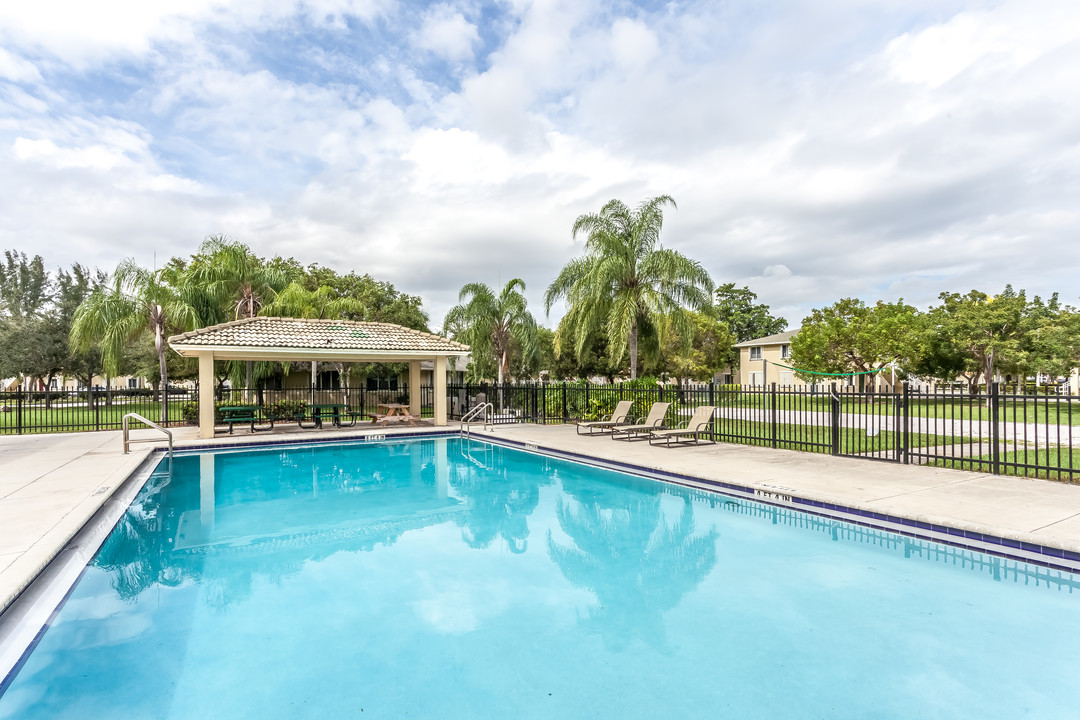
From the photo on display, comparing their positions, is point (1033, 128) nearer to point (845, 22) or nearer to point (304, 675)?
point (845, 22)

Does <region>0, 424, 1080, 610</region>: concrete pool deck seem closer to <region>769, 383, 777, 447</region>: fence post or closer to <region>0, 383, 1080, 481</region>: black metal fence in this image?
<region>769, 383, 777, 447</region>: fence post

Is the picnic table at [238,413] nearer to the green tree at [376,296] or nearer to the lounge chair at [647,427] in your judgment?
the lounge chair at [647,427]

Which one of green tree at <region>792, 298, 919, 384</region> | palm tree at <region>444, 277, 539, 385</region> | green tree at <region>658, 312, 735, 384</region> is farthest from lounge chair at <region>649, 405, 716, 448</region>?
green tree at <region>658, 312, 735, 384</region>

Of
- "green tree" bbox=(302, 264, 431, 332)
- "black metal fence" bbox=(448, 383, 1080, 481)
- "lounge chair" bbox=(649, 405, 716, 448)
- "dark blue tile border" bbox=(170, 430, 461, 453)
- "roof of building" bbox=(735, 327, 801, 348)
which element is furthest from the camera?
"roof of building" bbox=(735, 327, 801, 348)

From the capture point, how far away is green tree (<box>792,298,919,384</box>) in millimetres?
30766

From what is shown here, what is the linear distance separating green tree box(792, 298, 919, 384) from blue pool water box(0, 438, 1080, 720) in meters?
27.8

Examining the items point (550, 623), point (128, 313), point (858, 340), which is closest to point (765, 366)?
point (858, 340)

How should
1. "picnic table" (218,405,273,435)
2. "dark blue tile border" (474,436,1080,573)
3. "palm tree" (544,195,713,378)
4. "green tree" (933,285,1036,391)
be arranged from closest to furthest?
"dark blue tile border" (474,436,1080,573)
"picnic table" (218,405,273,435)
"palm tree" (544,195,713,378)
"green tree" (933,285,1036,391)

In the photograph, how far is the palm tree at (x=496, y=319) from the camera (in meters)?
24.3

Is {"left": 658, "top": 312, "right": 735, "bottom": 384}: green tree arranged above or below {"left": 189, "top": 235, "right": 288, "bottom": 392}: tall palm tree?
below

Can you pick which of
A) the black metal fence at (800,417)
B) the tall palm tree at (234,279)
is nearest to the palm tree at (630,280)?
the black metal fence at (800,417)

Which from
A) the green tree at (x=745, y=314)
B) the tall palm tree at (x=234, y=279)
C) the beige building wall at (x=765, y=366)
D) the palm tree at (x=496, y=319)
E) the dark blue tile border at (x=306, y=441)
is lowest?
the dark blue tile border at (x=306, y=441)

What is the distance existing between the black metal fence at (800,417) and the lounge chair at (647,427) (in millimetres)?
1008

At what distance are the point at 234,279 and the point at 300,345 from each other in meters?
8.67
